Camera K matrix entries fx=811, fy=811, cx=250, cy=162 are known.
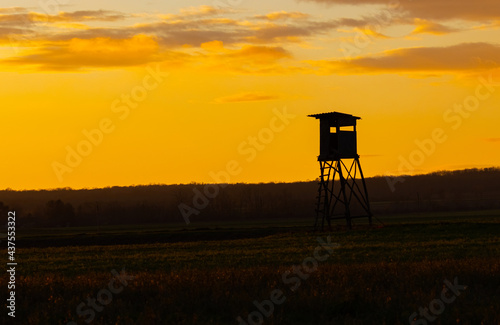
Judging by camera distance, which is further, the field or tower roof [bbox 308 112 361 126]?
tower roof [bbox 308 112 361 126]

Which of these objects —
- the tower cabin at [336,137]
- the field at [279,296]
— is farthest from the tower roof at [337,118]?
the field at [279,296]

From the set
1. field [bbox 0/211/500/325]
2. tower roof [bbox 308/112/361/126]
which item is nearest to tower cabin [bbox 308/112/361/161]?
tower roof [bbox 308/112/361/126]

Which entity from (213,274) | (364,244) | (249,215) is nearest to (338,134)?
(364,244)

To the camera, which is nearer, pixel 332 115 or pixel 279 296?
pixel 279 296

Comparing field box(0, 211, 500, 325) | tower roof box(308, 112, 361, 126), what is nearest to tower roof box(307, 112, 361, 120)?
tower roof box(308, 112, 361, 126)

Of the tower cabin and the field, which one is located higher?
the tower cabin

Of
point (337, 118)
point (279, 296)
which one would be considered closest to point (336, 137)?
point (337, 118)

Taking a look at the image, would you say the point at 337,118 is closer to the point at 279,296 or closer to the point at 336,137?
the point at 336,137

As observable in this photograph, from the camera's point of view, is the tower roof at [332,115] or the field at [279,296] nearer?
the field at [279,296]

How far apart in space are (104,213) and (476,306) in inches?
5671

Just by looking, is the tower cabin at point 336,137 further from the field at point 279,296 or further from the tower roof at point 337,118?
the field at point 279,296

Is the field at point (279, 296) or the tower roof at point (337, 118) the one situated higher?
the tower roof at point (337, 118)

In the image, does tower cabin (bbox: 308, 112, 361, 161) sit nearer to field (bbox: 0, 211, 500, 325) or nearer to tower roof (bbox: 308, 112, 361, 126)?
tower roof (bbox: 308, 112, 361, 126)

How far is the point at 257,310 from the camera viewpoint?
1600 centimetres
